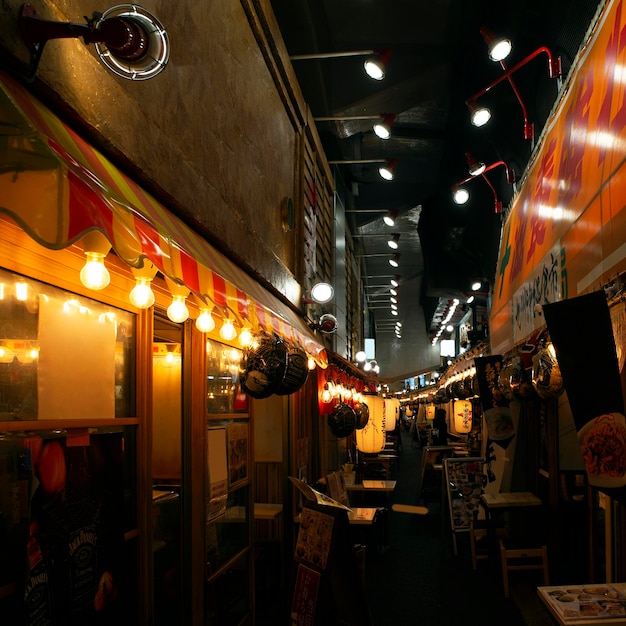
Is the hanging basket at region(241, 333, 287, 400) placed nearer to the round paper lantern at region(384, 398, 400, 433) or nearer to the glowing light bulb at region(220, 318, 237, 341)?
the glowing light bulb at region(220, 318, 237, 341)

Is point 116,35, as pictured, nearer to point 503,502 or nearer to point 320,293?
point 320,293

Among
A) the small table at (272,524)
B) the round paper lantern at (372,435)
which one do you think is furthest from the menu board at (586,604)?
the round paper lantern at (372,435)

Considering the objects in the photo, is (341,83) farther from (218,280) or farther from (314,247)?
(218,280)

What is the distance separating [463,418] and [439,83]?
11338mm

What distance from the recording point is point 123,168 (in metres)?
4.04

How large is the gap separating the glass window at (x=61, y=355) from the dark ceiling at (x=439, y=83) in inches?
251

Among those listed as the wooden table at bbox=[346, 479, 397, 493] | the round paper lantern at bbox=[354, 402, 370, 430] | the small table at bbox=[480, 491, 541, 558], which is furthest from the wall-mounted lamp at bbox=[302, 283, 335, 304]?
the wooden table at bbox=[346, 479, 397, 493]

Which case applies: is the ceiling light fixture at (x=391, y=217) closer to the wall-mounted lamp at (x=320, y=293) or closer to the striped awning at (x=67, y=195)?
the wall-mounted lamp at (x=320, y=293)

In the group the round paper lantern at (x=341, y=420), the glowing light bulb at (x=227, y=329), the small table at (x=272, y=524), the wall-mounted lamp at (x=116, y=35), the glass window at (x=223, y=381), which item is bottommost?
the small table at (x=272, y=524)

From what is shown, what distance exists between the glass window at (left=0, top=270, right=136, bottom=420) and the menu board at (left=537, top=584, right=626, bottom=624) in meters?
2.92

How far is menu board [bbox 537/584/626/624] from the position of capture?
3.42m

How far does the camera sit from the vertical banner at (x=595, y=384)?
11.8 ft

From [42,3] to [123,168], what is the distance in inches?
43.6

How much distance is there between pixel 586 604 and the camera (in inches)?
142
